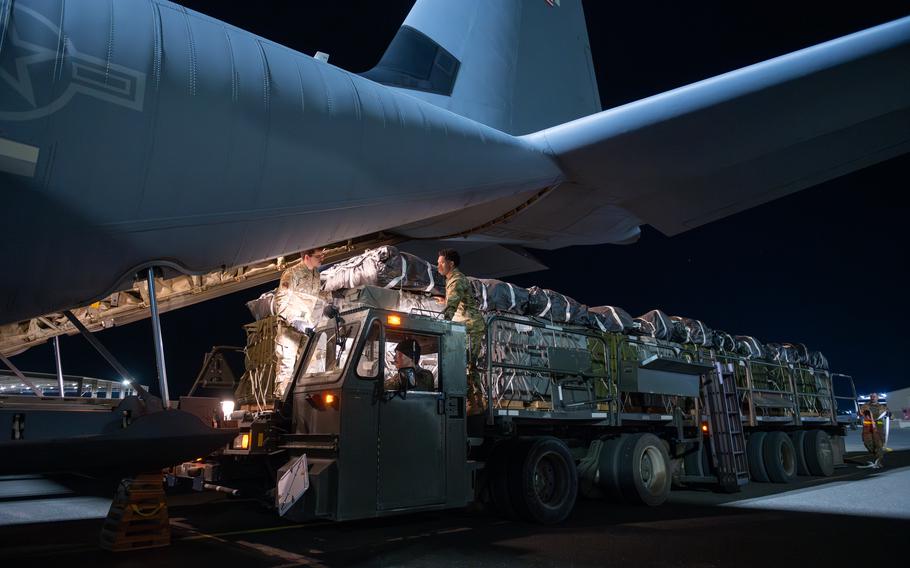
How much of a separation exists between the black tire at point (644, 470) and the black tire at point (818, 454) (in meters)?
5.39

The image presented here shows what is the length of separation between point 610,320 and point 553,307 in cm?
144

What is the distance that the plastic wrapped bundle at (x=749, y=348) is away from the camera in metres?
11.8

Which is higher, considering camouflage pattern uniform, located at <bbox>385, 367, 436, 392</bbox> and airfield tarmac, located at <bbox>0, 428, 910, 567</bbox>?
camouflage pattern uniform, located at <bbox>385, 367, 436, 392</bbox>

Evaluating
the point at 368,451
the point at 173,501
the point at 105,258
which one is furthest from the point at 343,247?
the point at 105,258

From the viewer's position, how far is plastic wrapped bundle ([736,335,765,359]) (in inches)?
464

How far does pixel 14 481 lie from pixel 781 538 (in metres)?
12.8

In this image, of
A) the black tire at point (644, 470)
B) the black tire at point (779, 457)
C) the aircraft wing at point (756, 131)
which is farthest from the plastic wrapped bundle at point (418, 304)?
the black tire at point (779, 457)

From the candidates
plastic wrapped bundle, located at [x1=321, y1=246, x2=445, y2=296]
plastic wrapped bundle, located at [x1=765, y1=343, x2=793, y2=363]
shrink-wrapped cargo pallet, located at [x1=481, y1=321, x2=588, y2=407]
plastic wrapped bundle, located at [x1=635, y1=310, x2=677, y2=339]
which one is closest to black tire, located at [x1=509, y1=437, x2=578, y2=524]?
shrink-wrapped cargo pallet, located at [x1=481, y1=321, x2=588, y2=407]

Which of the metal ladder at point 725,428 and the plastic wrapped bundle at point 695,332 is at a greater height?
the plastic wrapped bundle at point 695,332

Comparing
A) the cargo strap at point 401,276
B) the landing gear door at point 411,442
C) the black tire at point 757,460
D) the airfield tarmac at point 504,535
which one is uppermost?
the cargo strap at point 401,276

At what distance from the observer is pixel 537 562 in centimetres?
491

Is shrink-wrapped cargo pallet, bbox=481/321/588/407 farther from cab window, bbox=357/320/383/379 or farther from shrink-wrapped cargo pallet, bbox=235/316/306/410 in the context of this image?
shrink-wrapped cargo pallet, bbox=235/316/306/410

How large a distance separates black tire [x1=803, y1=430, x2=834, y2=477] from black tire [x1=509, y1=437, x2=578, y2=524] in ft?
25.0

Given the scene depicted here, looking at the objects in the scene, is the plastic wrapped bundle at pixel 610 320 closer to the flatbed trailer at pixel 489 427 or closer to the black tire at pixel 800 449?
the flatbed trailer at pixel 489 427
